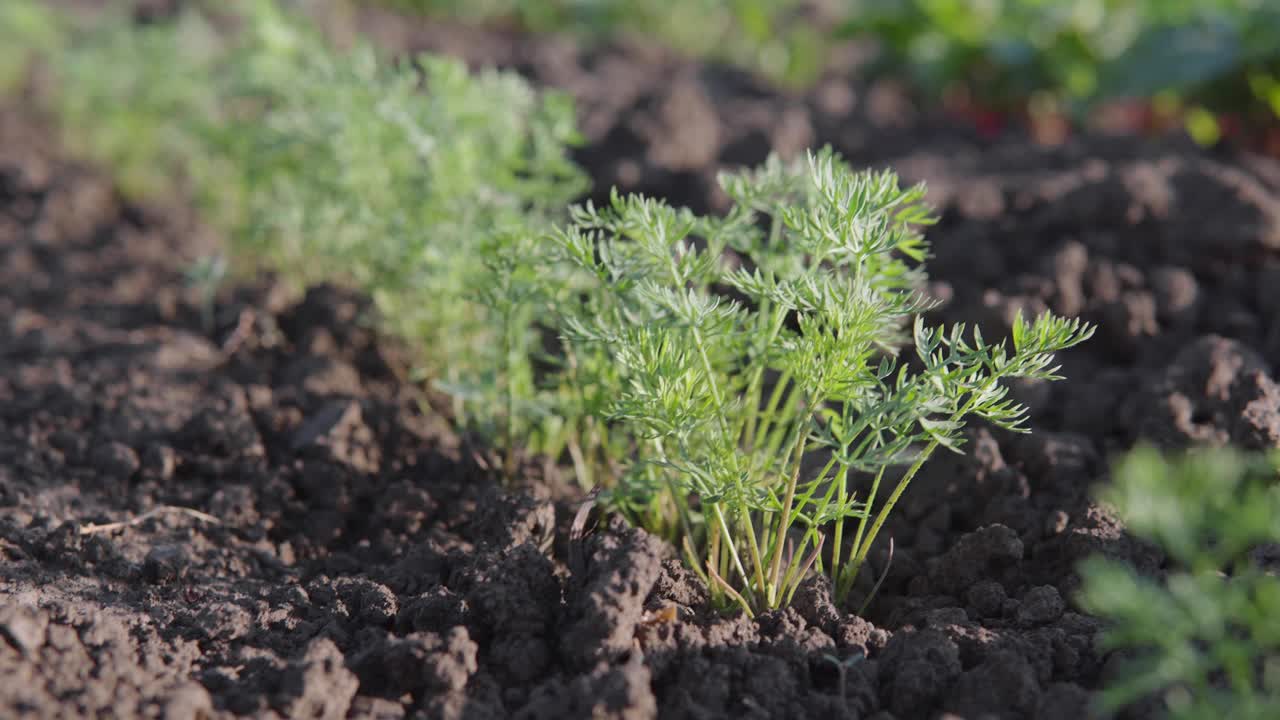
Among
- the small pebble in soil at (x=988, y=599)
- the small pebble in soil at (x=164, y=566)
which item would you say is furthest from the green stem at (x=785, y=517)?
the small pebble in soil at (x=164, y=566)

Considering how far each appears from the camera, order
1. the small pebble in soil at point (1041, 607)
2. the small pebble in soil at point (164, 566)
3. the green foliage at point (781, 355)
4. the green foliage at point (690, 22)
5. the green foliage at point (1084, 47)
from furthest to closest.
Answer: the green foliage at point (690, 22), the green foliage at point (1084, 47), the small pebble in soil at point (164, 566), the small pebble in soil at point (1041, 607), the green foliage at point (781, 355)

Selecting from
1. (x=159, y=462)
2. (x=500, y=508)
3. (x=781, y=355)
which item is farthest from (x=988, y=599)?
(x=159, y=462)

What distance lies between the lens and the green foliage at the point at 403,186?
271 cm

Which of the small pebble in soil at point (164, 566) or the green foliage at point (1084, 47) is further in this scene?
the green foliage at point (1084, 47)

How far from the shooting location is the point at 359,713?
1846 millimetres

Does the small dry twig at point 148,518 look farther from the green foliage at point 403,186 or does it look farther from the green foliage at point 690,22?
the green foliage at point 690,22

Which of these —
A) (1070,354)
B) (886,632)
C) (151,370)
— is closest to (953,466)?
(886,632)

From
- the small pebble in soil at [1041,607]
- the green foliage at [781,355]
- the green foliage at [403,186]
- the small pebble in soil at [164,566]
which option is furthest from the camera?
the green foliage at [403,186]

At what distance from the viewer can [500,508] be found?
7.58 feet

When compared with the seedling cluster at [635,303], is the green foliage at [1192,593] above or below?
below

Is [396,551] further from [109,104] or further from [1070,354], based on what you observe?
[109,104]

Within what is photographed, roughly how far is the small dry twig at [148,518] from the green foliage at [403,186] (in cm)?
63

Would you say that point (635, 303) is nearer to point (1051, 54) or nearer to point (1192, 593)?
point (1192, 593)

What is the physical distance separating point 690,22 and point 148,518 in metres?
5.45
